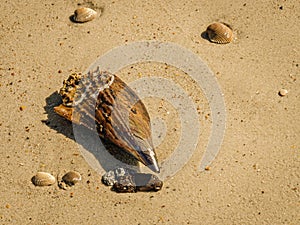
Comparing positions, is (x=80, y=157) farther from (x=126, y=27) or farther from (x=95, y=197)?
(x=126, y=27)

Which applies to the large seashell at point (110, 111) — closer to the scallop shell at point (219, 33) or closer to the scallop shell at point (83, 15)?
the scallop shell at point (83, 15)

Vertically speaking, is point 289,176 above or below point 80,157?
above

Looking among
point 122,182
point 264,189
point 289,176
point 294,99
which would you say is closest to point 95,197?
point 122,182

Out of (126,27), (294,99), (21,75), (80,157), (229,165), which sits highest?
(126,27)

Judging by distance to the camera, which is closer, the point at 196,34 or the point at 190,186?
the point at 190,186

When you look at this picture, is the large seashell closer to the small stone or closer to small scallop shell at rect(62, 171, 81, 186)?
small scallop shell at rect(62, 171, 81, 186)

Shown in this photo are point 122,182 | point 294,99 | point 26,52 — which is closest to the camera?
point 122,182

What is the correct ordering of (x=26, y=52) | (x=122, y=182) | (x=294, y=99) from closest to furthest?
1. (x=122, y=182)
2. (x=294, y=99)
3. (x=26, y=52)
